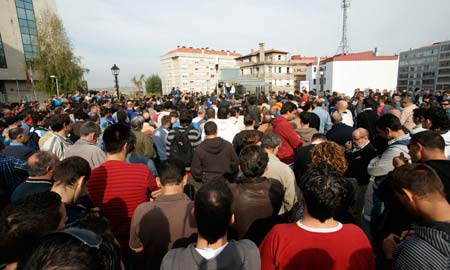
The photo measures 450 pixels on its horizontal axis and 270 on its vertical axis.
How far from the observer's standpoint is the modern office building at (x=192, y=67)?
80.2m

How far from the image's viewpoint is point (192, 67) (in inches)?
3209

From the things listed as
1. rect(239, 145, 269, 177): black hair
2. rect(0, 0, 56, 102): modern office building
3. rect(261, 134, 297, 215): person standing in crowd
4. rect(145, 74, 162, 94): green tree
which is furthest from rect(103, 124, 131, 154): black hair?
rect(145, 74, 162, 94): green tree

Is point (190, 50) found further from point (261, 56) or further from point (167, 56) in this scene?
point (261, 56)

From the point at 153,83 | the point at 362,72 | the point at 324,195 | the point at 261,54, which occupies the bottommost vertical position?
the point at 324,195

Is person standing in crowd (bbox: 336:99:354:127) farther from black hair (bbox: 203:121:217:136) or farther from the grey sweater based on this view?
the grey sweater

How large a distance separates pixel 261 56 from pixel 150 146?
Result: 55.7 metres

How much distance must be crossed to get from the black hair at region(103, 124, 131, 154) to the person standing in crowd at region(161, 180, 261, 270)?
1627mm

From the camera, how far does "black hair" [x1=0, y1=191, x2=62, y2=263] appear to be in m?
1.19

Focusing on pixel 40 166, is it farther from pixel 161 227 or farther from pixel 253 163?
pixel 253 163

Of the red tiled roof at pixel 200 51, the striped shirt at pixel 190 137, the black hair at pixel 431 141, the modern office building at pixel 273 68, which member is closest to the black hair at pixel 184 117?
the striped shirt at pixel 190 137

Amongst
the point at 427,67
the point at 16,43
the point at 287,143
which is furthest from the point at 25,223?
the point at 427,67

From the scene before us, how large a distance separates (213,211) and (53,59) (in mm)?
31565

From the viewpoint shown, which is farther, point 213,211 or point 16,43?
point 16,43

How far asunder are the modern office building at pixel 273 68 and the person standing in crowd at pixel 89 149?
54.9 m
